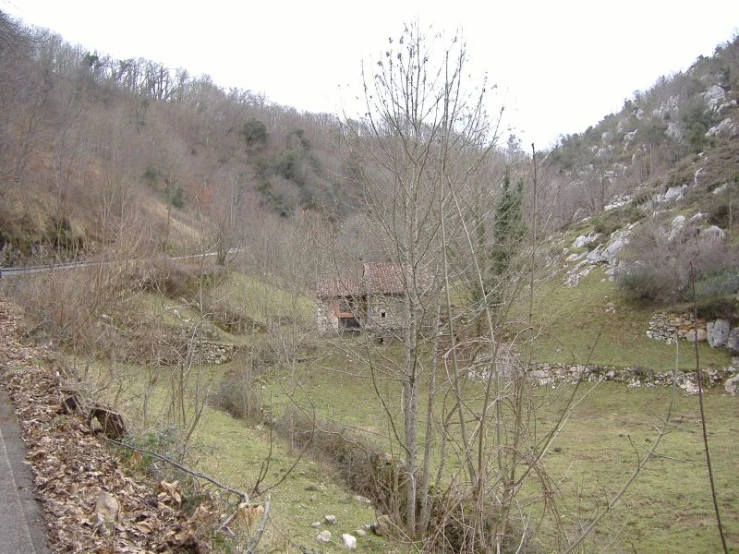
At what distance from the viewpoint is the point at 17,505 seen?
3.86 meters

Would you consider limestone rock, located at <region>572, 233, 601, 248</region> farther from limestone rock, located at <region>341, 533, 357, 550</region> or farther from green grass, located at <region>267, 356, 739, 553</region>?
limestone rock, located at <region>341, 533, 357, 550</region>

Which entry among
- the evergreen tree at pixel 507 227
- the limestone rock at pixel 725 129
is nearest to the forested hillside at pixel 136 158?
the evergreen tree at pixel 507 227

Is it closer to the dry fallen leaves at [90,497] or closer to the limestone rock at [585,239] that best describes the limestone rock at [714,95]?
the limestone rock at [585,239]

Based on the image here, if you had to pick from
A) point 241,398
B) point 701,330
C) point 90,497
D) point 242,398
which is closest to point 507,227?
point 90,497

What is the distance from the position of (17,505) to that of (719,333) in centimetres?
2052

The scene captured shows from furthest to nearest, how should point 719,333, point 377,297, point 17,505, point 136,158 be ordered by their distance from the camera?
point 136,158
point 719,333
point 377,297
point 17,505

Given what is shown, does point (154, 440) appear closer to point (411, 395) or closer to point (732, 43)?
point (411, 395)

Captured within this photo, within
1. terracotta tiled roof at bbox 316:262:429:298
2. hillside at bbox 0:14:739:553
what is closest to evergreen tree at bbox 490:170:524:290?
hillside at bbox 0:14:739:553

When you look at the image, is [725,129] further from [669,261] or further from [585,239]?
[669,261]

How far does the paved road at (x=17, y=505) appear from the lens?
11.2 ft

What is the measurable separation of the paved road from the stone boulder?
2027cm

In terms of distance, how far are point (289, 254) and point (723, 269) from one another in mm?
15682

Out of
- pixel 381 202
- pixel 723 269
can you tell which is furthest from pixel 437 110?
pixel 723 269

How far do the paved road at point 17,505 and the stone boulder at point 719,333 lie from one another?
20.3 m
